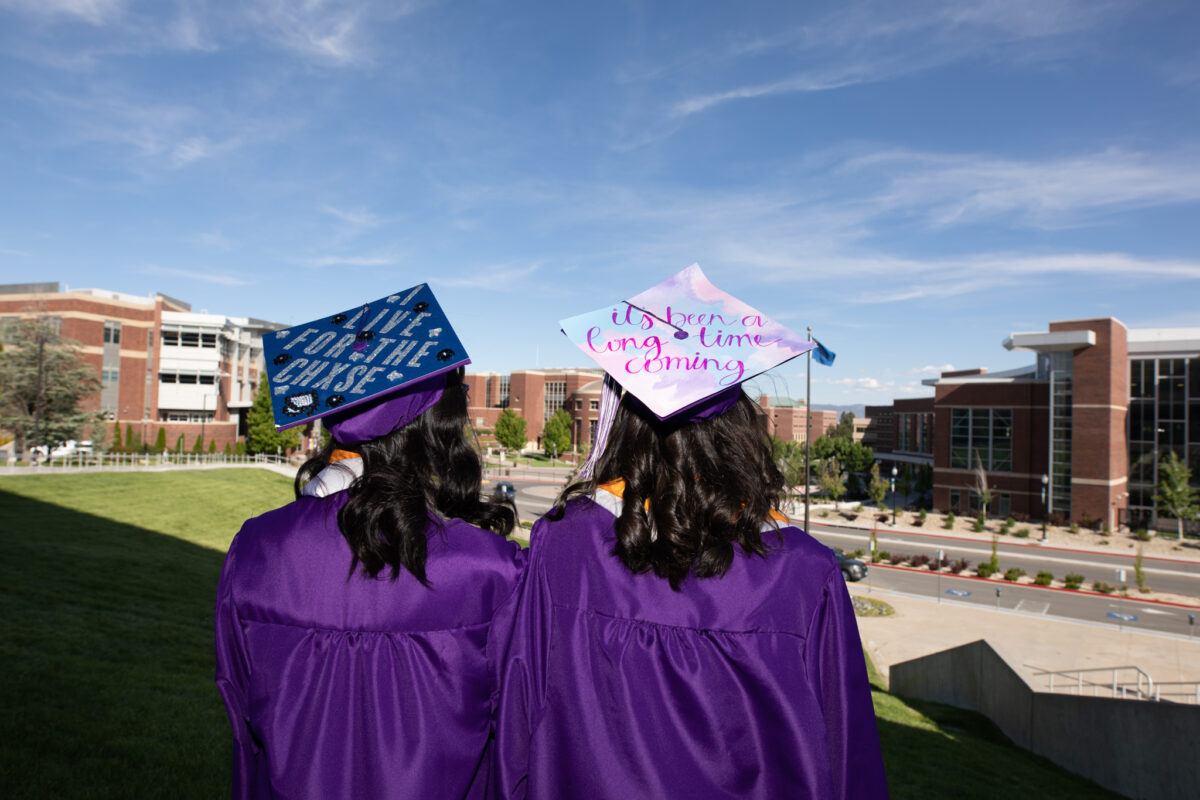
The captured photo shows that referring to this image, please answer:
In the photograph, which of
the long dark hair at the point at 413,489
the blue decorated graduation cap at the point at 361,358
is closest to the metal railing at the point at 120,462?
the blue decorated graduation cap at the point at 361,358

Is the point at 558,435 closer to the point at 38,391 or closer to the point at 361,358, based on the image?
the point at 38,391

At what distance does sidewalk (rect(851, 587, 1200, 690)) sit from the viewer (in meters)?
14.7

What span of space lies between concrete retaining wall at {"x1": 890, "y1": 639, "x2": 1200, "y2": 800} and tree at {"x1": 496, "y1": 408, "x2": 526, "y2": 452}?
59473 mm

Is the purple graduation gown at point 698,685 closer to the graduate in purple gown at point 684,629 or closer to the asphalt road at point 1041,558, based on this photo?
the graduate in purple gown at point 684,629

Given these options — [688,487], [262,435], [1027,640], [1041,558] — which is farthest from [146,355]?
[688,487]

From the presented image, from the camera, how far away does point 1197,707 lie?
24.1 feet

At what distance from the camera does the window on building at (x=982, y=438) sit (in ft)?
134

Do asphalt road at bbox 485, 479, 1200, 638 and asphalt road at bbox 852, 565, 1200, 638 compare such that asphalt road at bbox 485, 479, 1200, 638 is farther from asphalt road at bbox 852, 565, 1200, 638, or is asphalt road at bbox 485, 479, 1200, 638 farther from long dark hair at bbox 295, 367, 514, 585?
long dark hair at bbox 295, 367, 514, 585

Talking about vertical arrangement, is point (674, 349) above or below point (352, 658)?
above

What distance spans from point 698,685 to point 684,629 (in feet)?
0.49

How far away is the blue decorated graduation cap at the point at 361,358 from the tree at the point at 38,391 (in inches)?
1547

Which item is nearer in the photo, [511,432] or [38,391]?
[38,391]

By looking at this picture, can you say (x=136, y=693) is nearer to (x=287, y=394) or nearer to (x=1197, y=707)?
(x=287, y=394)

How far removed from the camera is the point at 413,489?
2.11 m
